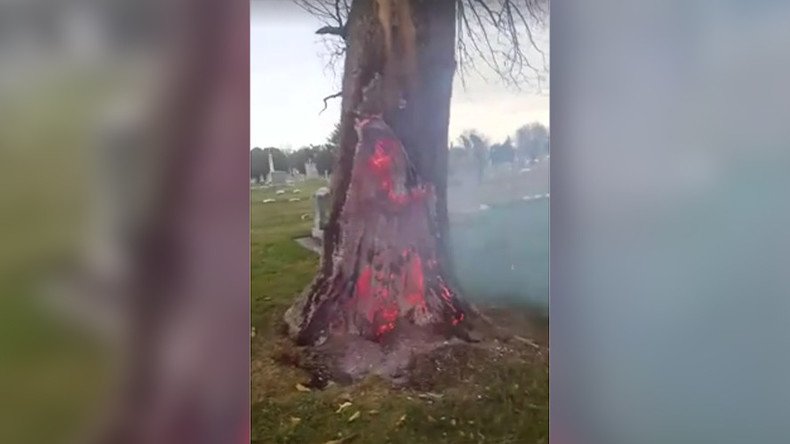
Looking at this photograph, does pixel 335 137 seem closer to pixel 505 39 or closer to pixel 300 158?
pixel 300 158

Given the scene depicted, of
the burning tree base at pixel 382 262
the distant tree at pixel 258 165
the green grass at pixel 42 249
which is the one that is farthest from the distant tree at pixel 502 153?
the green grass at pixel 42 249

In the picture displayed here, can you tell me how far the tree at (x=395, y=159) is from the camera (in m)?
1.12

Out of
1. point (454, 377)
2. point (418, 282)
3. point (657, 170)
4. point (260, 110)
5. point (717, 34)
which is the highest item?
point (717, 34)

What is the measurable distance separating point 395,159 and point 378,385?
0.37 m

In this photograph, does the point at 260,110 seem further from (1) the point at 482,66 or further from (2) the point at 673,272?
(2) the point at 673,272

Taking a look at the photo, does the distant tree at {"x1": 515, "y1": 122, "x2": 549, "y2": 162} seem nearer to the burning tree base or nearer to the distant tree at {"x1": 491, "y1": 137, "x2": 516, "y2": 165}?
the distant tree at {"x1": 491, "y1": 137, "x2": 516, "y2": 165}

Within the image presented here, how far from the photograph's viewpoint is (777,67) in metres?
1.14

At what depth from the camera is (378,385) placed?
1109mm

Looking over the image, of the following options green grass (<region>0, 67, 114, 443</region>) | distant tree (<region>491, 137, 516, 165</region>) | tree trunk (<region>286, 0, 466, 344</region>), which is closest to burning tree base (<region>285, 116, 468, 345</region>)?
tree trunk (<region>286, 0, 466, 344</region>)

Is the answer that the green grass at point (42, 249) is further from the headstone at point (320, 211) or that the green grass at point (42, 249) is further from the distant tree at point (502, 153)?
the distant tree at point (502, 153)

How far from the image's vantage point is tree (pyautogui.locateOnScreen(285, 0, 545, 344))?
44.1 inches

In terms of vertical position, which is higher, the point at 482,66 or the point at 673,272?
the point at 482,66

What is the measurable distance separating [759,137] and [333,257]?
2.40 ft

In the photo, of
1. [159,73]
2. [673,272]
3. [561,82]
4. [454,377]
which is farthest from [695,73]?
[159,73]
